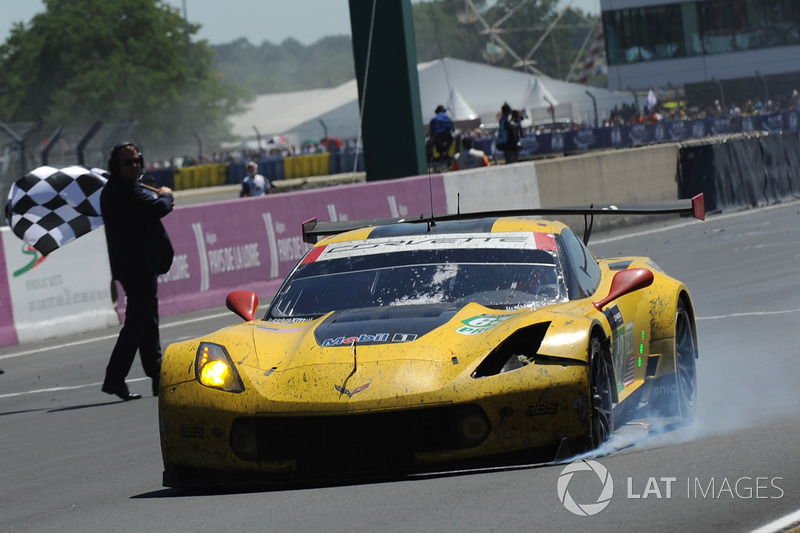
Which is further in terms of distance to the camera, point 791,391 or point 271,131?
point 271,131

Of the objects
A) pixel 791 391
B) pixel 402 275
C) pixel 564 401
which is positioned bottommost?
pixel 791 391

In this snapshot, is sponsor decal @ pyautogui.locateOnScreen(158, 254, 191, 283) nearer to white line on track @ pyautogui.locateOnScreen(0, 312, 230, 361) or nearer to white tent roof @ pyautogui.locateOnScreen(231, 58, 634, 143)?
white line on track @ pyautogui.locateOnScreen(0, 312, 230, 361)

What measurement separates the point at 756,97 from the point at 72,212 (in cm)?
7272

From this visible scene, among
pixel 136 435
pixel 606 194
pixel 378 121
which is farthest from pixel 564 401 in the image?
pixel 606 194

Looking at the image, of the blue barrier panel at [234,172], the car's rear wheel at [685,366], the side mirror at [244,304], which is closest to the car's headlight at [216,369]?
the side mirror at [244,304]

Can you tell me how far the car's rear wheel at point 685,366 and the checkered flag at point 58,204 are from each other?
6.00m

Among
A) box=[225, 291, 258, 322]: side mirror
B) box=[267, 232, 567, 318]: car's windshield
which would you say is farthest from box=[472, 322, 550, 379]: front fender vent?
box=[225, 291, 258, 322]: side mirror

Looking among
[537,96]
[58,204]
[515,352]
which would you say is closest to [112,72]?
[537,96]

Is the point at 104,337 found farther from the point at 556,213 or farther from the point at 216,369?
the point at 216,369

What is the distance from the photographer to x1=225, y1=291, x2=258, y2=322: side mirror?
6.99m

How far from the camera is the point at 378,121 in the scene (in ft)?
72.4

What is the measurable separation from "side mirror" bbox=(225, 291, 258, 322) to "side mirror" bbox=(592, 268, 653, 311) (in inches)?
68.3

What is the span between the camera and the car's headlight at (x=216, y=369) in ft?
19.1

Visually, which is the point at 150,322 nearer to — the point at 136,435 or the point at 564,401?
the point at 136,435
